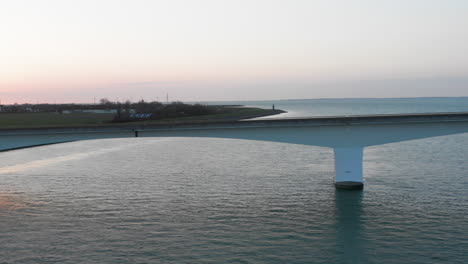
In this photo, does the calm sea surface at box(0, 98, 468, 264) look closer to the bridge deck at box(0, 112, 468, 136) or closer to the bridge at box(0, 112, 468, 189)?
the bridge at box(0, 112, 468, 189)

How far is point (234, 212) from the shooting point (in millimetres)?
29297

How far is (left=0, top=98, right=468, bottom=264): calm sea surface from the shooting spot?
22.7 metres

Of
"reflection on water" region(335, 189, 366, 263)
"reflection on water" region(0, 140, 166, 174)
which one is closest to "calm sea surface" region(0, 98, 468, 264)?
"reflection on water" region(335, 189, 366, 263)

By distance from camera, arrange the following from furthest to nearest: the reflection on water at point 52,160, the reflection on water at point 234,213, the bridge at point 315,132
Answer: the reflection on water at point 52,160, the bridge at point 315,132, the reflection on water at point 234,213

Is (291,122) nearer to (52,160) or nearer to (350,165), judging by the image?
(350,165)

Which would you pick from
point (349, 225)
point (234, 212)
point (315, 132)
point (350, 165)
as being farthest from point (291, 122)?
point (349, 225)

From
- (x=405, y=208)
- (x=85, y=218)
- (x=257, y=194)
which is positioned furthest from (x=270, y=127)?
(x=85, y=218)

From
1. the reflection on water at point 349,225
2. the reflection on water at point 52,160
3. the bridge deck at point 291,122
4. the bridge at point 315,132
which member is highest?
the bridge deck at point 291,122

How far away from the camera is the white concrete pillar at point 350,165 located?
35.4 metres

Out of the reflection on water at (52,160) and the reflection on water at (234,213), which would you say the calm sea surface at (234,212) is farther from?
the reflection on water at (52,160)

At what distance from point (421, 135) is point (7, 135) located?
32.6m

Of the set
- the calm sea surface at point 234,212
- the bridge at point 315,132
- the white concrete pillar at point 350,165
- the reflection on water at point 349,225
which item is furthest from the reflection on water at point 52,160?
the reflection on water at point 349,225

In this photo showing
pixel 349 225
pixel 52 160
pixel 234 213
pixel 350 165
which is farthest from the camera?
pixel 52 160

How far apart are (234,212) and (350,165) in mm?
11448
